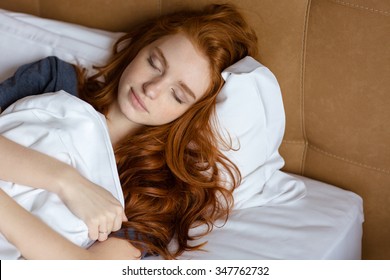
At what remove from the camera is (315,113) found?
1.46 meters

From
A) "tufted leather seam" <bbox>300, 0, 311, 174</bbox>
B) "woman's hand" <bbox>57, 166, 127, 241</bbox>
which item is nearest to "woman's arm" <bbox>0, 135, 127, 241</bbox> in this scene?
"woman's hand" <bbox>57, 166, 127, 241</bbox>

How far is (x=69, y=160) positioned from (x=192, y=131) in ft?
0.95

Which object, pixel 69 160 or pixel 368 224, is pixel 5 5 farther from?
pixel 368 224

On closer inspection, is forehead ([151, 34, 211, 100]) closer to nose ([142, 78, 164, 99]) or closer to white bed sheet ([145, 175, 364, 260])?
nose ([142, 78, 164, 99])

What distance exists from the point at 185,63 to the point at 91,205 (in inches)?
14.6

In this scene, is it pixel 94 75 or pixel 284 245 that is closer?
pixel 284 245

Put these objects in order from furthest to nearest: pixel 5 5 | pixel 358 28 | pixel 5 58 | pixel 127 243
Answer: pixel 5 5 < pixel 5 58 < pixel 358 28 < pixel 127 243

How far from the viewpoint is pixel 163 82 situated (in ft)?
4.31

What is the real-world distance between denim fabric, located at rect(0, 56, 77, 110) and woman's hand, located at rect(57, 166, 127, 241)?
291 mm

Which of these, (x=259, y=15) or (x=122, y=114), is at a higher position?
(x=259, y=15)

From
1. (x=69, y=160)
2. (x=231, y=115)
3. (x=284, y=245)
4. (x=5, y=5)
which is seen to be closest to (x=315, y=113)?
(x=231, y=115)

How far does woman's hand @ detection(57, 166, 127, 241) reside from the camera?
1170 mm

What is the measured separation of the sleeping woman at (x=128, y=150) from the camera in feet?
3.85

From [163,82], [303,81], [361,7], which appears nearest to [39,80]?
[163,82]
